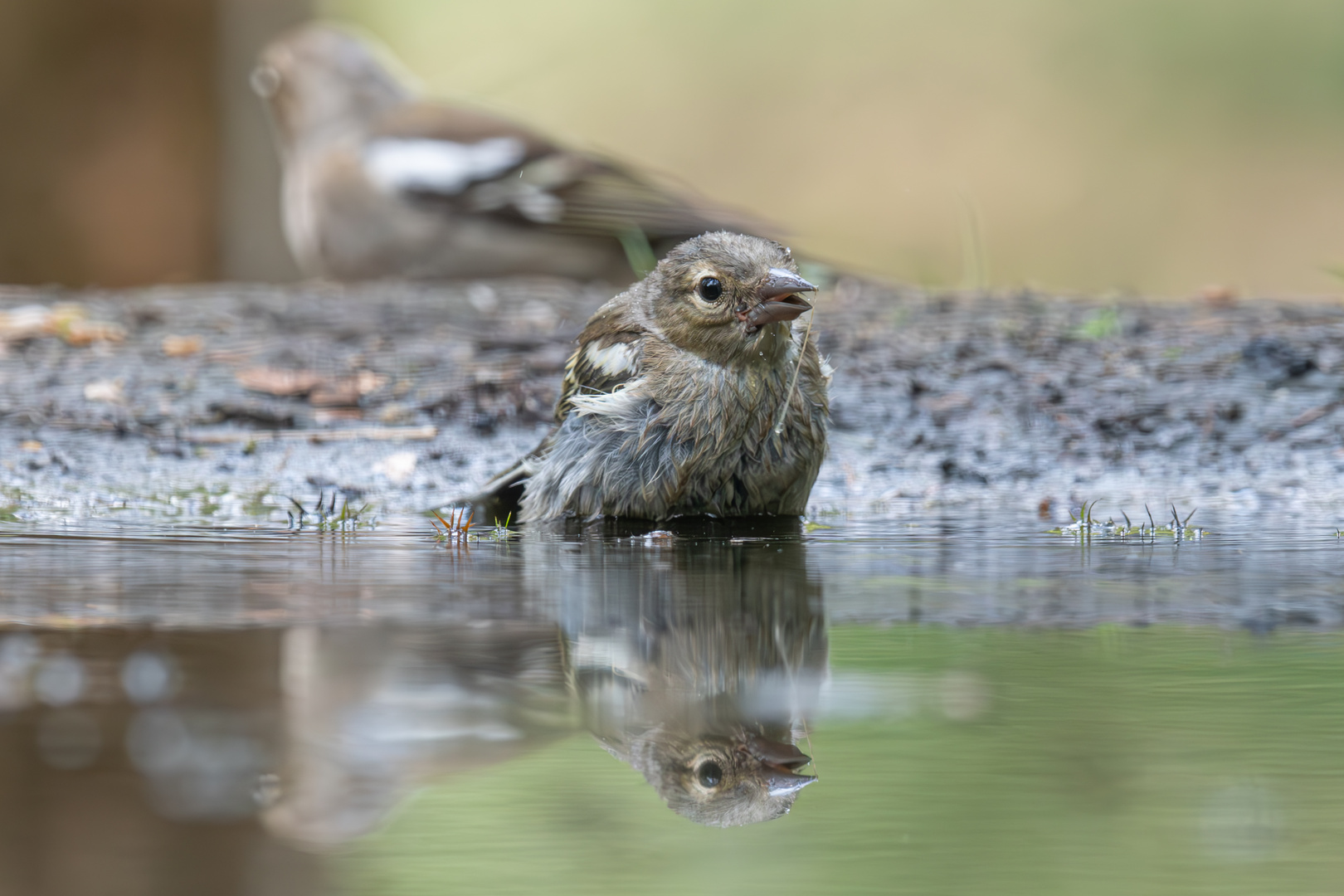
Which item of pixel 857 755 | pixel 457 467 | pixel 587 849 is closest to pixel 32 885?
pixel 587 849

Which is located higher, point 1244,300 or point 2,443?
point 1244,300

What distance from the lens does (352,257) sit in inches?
364

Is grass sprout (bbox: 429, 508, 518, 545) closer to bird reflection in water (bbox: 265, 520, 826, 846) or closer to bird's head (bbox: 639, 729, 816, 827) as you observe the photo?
bird reflection in water (bbox: 265, 520, 826, 846)

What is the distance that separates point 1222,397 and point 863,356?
4.87 feet

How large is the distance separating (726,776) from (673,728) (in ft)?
0.72

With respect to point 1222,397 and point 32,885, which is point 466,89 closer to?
point 1222,397

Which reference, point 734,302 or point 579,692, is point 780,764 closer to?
point 579,692

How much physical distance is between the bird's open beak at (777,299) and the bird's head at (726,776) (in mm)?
2260

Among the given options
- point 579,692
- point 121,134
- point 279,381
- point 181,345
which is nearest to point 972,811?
point 579,692

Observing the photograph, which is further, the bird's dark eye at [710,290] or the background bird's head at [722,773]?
the bird's dark eye at [710,290]

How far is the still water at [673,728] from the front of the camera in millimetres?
1647

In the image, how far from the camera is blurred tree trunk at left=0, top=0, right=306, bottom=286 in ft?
34.8

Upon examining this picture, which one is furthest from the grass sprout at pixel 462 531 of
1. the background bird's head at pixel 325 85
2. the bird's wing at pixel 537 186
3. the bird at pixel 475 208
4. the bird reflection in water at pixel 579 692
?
the background bird's head at pixel 325 85

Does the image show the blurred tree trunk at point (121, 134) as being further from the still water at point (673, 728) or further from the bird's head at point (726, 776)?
the bird's head at point (726, 776)
